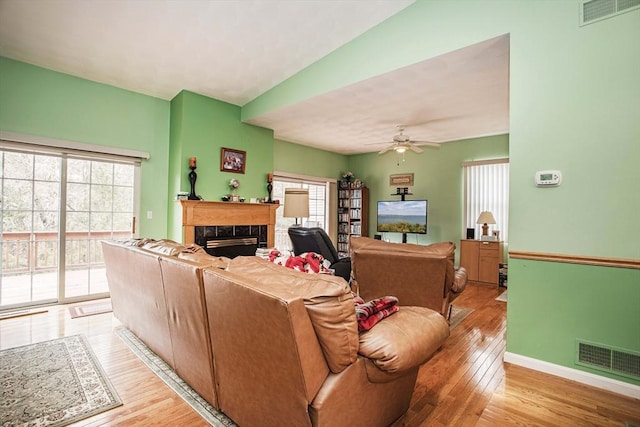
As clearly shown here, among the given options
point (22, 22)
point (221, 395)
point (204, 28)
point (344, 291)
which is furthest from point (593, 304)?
point (22, 22)

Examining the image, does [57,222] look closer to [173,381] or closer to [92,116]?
[92,116]

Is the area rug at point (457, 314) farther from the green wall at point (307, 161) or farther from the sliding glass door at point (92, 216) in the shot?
the sliding glass door at point (92, 216)

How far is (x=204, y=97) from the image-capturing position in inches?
184

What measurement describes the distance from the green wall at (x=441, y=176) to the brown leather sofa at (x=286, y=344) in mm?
5087

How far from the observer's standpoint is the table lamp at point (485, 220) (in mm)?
5395

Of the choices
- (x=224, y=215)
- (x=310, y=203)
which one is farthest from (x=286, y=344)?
(x=310, y=203)

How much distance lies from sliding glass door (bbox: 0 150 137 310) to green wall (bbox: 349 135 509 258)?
5.31 m

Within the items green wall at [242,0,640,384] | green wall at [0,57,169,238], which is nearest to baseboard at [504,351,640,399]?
green wall at [242,0,640,384]

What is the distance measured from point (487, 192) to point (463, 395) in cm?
471

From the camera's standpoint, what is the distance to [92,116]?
4.13 meters

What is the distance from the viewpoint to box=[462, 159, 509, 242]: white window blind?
5.61 meters

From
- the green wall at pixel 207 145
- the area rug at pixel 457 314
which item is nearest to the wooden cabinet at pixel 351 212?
the green wall at pixel 207 145

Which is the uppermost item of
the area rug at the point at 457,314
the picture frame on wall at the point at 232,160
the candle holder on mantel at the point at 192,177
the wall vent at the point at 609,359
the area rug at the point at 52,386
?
the picture frame on wall at the point at 232,160

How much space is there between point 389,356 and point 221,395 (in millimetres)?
1010
